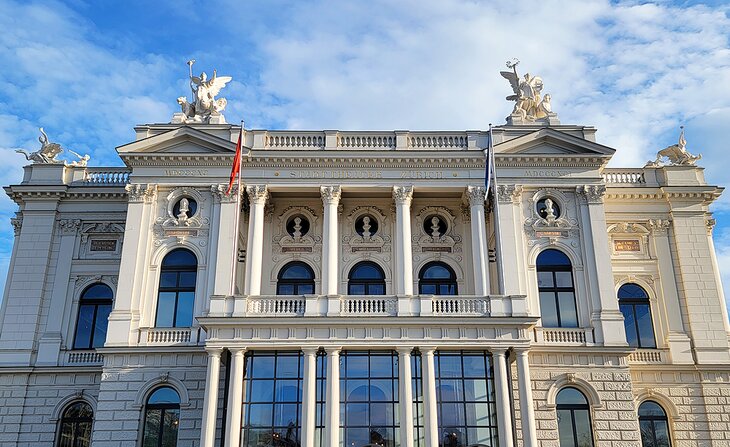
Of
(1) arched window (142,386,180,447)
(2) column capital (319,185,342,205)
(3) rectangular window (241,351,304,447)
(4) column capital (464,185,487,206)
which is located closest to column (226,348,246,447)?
(3) rectangular window (241,351,304,447)

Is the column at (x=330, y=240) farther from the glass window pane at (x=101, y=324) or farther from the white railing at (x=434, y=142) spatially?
Result: the glass window pane at (x=101, y=324)

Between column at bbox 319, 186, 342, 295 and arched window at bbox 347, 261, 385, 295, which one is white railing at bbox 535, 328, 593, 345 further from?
column at bbox 319, 186, 342, 295

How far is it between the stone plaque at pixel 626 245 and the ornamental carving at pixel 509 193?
19.5 feet

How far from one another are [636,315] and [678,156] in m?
8.78

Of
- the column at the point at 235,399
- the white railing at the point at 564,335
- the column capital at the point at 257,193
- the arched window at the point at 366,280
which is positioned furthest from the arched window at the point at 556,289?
the column at the point at 235,399

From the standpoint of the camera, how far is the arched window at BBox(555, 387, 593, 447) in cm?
2828

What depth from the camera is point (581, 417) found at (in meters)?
28.7

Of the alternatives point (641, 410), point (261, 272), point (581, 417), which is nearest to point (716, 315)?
point (641, 410)

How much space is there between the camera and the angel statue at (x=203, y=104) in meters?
34.1

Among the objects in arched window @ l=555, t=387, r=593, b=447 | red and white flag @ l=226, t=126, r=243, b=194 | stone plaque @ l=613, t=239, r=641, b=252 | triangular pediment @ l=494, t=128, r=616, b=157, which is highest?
triangular pediment @ l=494, t=128, r=616, b=157

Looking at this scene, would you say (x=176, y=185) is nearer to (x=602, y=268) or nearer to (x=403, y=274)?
(x=403, y=274)

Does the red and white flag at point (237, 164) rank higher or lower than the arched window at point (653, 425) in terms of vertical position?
higher

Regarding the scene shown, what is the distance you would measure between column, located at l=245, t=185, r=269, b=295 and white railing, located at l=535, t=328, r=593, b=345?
11.6m

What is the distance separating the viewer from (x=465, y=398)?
27391 millimetres
